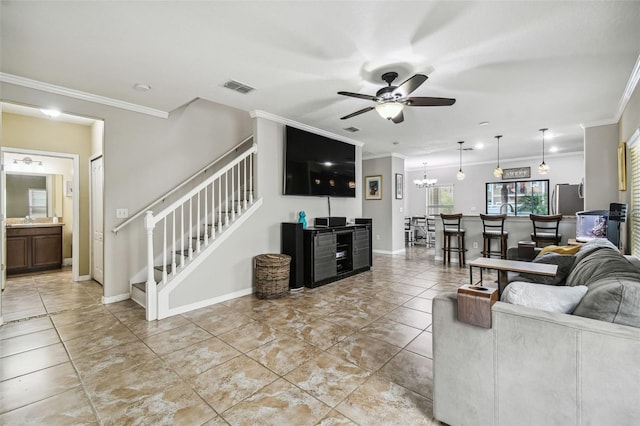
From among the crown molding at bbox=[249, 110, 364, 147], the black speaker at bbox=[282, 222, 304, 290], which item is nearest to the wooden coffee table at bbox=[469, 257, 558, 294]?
the black speaker at bbox=[282, 222, 304, 290]

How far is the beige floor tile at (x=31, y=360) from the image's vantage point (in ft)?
7.16

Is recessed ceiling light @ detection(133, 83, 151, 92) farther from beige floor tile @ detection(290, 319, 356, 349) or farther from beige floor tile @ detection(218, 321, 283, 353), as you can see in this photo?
beige floor tile @ detection(290, 319, 356, 349)

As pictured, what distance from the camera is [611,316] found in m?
1.23

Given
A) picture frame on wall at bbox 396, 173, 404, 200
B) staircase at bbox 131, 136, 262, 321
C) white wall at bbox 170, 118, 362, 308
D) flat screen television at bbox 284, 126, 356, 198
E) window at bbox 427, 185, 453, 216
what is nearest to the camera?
staircase at bbox 131, 136, 262, 321

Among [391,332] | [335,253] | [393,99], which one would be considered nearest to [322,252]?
[335,253]

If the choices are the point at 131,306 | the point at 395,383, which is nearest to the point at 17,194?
the point at 131,306

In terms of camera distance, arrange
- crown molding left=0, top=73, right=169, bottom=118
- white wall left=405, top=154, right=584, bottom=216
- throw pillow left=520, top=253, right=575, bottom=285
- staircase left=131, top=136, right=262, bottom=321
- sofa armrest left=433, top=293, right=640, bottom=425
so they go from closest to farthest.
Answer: sofa armrest left=433, top=293, right=640, bottom=425 < throw pillow left=520, top=253, right=575, bottom=285 < crown molding left=0, top=73, right=169, bottom=118 < staircase left=131, top=136, right=262, bottom=321 < white wall left=405, top=154, right=584, bottom=216

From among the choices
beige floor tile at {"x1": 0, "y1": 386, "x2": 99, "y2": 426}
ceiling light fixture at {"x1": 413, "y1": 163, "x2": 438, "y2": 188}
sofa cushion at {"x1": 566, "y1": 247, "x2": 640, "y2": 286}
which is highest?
ceiling light fixture at {"x1": 413, "y1": 163, "x2": 438, "y2": 188}

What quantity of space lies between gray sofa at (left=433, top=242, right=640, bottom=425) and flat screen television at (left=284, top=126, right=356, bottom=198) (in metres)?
3.60

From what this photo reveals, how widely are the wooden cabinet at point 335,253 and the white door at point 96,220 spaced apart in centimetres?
341

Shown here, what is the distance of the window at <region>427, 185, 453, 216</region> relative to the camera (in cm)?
1048

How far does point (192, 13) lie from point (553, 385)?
3.18 metres

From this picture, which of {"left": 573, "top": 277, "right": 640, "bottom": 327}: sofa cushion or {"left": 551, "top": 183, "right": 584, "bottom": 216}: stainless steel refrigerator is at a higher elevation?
{"left": 551, "top": 183, "right": 584, "bottom": 216}: stainless steel refrigerator

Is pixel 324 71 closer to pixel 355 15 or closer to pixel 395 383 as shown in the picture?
pixel 355 15
